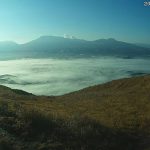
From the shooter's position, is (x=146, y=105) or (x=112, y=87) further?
(x=112, y=87)

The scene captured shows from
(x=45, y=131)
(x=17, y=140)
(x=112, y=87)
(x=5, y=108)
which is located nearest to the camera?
(x=17, y=140)

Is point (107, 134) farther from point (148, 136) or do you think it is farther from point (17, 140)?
point (17, 140)

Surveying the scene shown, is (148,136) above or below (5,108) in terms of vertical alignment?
below

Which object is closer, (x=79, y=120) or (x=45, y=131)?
(x=45, y=131)

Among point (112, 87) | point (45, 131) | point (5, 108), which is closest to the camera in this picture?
point (45, 131)

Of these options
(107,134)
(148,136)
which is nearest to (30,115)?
(107,134)

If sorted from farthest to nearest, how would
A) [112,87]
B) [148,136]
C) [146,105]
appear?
1. [112,87]
2. [146,105]
3. [148,136]

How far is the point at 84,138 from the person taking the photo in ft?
72.0

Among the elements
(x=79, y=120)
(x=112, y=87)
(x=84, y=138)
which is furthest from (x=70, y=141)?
(x=112, y=87)

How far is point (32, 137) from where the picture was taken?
A: 21.7 metres

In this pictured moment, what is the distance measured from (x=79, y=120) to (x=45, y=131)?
3.47 metres

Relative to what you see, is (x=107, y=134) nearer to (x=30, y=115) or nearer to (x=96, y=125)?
(x=96, y=125)

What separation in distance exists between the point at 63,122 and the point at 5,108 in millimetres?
5209

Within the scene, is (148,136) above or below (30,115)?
below
